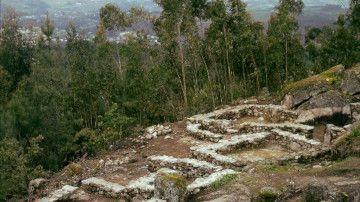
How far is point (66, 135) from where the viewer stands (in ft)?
126

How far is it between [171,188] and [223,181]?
2.38 meters

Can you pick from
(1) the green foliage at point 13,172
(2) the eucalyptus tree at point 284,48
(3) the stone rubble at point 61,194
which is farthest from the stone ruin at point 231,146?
(2) the eucalyptus tree at point 284,48

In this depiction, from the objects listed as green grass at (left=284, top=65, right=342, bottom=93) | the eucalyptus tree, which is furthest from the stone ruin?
the eucalyptus tree

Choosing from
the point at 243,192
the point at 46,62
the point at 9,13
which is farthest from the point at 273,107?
the point at 9,13

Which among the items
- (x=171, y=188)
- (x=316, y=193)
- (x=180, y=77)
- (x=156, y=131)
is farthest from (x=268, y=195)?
(x=180, y=77)

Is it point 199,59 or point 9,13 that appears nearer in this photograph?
point 199,59

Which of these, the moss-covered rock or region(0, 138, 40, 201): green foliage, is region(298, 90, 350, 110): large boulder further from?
region(0, 138, 40, 201): green foliage

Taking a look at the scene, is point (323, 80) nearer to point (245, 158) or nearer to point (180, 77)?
point (245, 158)

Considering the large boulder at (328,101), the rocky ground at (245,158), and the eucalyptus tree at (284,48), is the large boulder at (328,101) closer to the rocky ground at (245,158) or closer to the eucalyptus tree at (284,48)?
the rocky ground at (245,158)

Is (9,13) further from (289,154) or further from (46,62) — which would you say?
(289,154)

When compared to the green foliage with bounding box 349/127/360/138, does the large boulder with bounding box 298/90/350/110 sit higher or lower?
lower

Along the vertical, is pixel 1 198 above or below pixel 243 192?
below

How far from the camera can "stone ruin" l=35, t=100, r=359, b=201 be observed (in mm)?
19844

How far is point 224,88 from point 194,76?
4.63m
